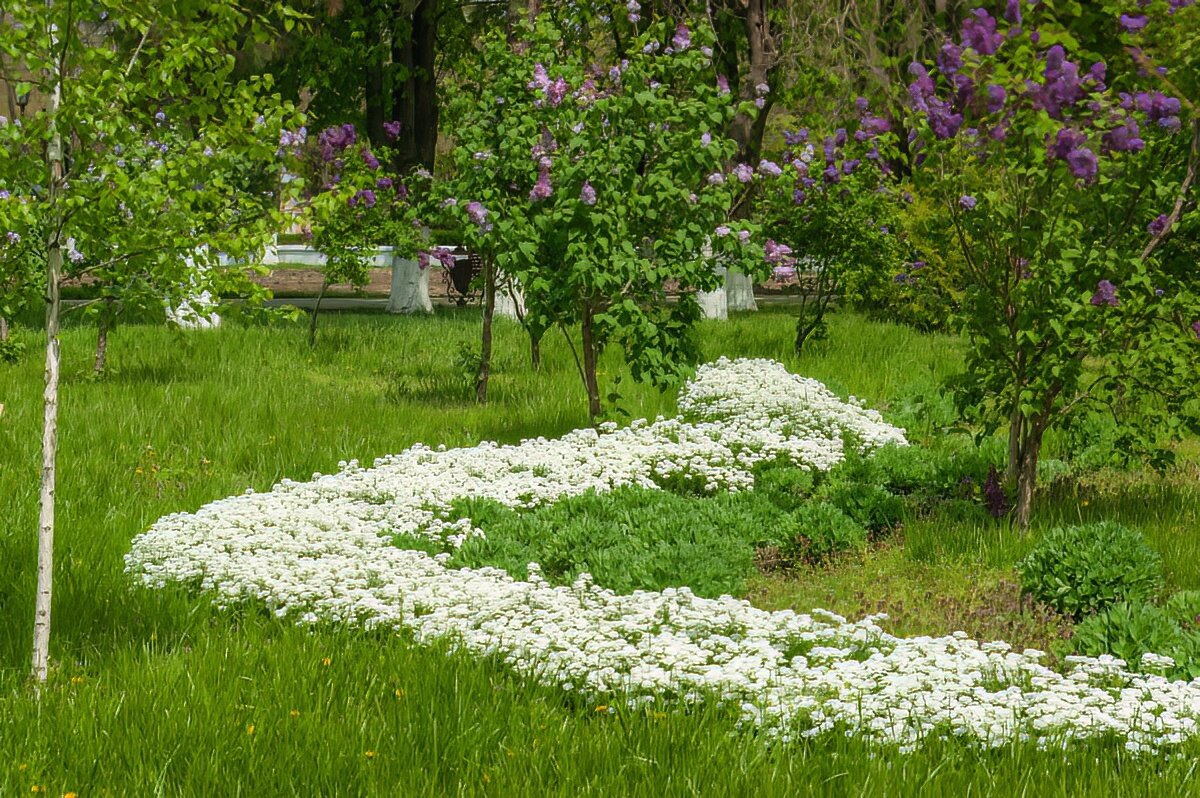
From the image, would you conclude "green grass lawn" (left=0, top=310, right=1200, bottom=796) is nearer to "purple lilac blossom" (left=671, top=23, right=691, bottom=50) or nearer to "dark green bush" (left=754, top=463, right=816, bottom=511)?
"dark green bush" (left=754, top=463, right=816, bottom=511)

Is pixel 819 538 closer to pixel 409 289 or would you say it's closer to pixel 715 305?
pixel 715 305

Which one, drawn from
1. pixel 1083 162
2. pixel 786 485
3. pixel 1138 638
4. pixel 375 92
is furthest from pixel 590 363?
pixel 375 92

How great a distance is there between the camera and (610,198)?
28.9 ft

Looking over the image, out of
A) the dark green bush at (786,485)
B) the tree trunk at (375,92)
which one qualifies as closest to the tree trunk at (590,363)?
the dark green bush at (786,485)

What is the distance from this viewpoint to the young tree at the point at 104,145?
183 inches

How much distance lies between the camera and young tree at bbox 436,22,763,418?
8.80m

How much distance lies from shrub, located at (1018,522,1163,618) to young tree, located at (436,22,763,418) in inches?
137

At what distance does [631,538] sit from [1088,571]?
233 cm

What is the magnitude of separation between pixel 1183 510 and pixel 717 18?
14876 mm

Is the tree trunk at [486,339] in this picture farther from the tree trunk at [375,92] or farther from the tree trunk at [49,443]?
the tree trunk at [375,92]

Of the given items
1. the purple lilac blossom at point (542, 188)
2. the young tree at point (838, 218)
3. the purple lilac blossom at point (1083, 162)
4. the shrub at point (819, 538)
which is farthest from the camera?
the young tree at point (838, 218)

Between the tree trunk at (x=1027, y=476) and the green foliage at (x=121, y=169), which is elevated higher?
the green foliage at (x=121, y=169)

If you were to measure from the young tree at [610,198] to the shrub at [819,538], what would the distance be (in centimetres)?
215

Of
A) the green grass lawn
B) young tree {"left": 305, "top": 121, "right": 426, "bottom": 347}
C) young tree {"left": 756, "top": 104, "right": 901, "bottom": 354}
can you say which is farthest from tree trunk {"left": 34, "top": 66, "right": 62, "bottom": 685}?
young tree {"left": 756, "top": 104, "right": 901, "bottom": 354}
